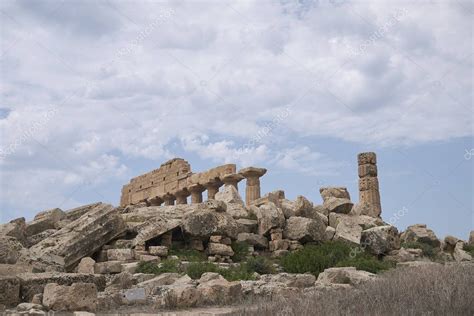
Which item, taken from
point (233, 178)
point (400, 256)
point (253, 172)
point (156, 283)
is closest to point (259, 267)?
point (156, 283)

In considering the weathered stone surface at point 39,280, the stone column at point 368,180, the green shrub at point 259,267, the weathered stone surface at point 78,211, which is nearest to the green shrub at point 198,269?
the green shrub at point 259,267

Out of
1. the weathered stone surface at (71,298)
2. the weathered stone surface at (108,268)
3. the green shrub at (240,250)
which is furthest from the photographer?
the green shrub at (240,250)

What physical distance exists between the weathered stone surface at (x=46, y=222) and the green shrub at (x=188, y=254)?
5.00 metres

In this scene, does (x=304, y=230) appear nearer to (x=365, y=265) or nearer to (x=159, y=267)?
(x=365, y=265)

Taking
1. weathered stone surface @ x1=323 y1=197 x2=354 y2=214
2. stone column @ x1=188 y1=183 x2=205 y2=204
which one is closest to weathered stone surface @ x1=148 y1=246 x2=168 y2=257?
weathered stone surface @ x1=323 y1=197 x2=354 y2=214

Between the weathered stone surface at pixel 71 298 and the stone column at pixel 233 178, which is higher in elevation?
the stone column at pixel 233 178

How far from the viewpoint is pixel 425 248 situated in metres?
18.5

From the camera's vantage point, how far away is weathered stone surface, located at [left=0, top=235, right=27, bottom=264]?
12.5 m

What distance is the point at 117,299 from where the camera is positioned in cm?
837

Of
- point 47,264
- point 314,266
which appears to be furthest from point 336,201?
point 47,264

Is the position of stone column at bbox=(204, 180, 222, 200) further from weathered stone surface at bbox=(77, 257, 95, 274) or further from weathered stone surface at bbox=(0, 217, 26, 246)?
weathered stone surface at bbox=(77, 257, 95, 274)

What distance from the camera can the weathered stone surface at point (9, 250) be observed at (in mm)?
12503

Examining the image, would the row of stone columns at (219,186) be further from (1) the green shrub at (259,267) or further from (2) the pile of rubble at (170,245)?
(1) the green shrub at (259,267)

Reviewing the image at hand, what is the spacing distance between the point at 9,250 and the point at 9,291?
485cm
